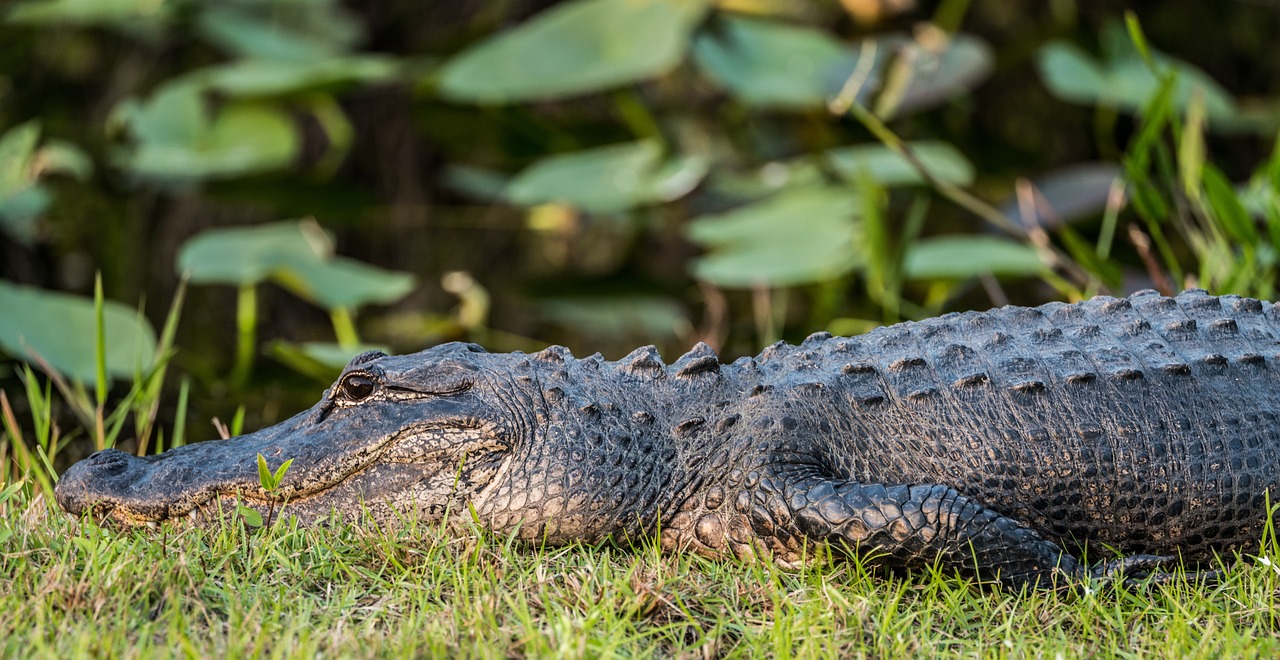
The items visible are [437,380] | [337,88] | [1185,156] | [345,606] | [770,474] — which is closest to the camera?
[345,606]

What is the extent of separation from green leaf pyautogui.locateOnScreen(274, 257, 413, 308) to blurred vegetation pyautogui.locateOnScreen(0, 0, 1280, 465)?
0.07ft

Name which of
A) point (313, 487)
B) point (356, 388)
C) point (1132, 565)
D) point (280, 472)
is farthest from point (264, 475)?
point (1132, 565)

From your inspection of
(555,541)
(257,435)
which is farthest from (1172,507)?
(257,435)

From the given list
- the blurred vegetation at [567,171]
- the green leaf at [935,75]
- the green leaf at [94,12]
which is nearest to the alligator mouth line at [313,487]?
the blurred vegetation at [567,171]

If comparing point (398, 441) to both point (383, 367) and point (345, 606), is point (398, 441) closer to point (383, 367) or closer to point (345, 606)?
point (383, 367)

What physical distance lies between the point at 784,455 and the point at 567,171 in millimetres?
4838

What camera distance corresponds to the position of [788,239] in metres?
6.30

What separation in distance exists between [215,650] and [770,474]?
1194 millimetres

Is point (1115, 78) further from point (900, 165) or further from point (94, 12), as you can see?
point (94, 12)

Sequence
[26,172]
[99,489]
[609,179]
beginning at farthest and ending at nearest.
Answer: [609,179], [26,172], [99,489]

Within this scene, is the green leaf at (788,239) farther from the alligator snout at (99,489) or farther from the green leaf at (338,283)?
the alligator snout at (99,489)

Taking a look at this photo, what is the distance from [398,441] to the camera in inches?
108

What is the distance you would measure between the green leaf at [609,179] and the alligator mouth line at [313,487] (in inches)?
173

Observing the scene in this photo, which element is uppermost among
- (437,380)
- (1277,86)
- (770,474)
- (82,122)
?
(437,380)
